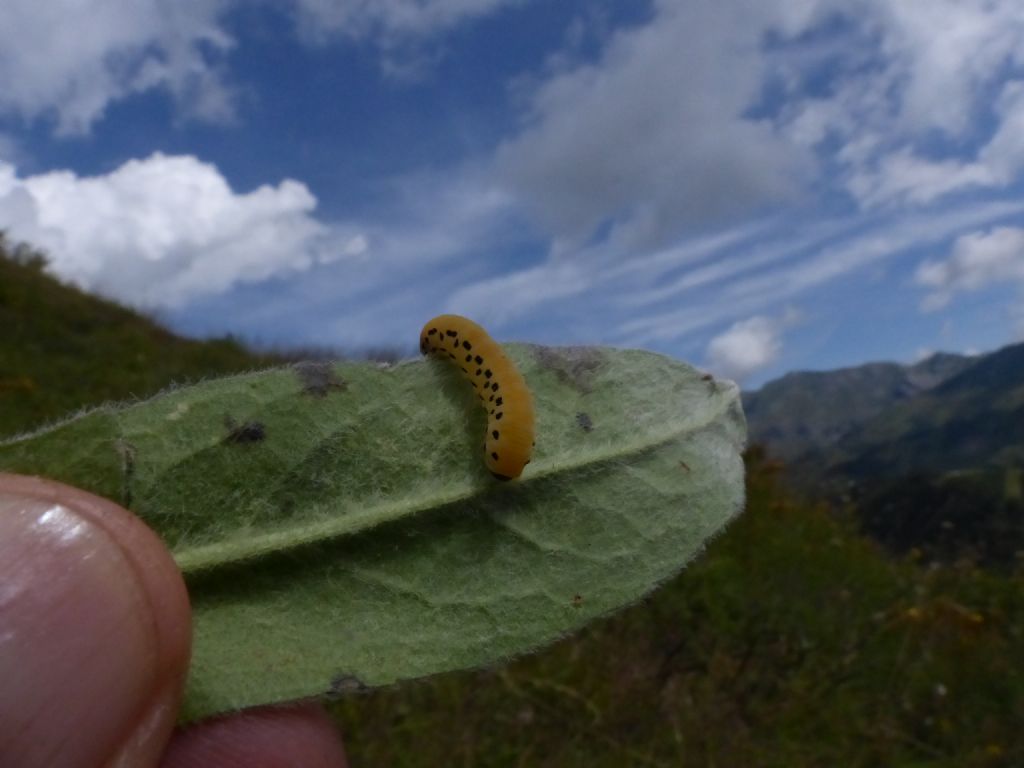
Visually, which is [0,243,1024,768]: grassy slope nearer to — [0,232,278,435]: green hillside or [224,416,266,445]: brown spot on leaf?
[0,232,278,435]: green hillside

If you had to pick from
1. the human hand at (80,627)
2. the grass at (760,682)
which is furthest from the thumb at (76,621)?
the grass at (760,682)

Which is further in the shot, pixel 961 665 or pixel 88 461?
pixel 961 665

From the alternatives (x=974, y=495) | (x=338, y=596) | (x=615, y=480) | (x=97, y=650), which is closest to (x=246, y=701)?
(x=338, y=596)

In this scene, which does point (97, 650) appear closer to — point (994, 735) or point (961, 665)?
point (994, 735)

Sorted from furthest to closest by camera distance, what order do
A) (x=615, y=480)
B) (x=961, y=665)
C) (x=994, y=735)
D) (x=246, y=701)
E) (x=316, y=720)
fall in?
1. (x=961, y=665)
2. (x=994, y=735)
3. (x=316, y=720)
4. (x=615, y=480)
5. (x=246, y=701)

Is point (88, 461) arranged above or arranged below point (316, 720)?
above

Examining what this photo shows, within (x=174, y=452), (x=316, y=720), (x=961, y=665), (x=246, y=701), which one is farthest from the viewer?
(x=961, y=665)

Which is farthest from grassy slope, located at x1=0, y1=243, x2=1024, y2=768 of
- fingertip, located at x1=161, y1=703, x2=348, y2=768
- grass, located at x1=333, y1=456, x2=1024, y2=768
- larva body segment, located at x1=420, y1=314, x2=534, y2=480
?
larva body segment, located at x1=420, y1=314, x2=534, y2=480
